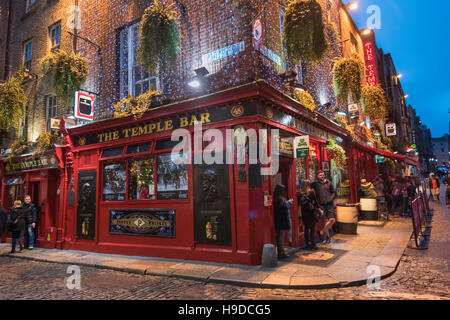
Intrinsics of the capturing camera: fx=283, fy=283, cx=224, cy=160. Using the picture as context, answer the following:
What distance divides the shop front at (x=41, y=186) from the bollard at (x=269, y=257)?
8.53m

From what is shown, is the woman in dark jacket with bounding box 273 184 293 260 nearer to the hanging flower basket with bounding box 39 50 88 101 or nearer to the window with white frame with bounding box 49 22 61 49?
the hanging flower basket with bounding box 39 50 88 101

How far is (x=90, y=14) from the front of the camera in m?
11.5

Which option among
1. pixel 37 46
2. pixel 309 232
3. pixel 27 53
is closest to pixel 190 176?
pixel 309 232

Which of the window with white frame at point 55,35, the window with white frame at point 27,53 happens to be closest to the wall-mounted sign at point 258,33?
the window with white frame at point 55,35

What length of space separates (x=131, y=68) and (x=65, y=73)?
7.64 ft

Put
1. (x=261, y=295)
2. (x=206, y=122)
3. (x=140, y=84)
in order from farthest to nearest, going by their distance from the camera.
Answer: (x=140, y=84) < (x=206, y=122) < (x=261, y=295)

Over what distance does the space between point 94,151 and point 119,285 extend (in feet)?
19.1

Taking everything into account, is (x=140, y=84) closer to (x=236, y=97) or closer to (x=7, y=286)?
(x=236, y=97)

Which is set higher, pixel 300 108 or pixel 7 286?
pixel 300 108

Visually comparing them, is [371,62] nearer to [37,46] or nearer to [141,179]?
[141,179]

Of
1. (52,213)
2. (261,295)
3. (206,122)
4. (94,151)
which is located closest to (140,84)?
(94,151)

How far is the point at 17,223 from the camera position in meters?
10.4

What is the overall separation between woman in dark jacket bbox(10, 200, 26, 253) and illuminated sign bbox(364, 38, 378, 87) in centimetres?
1930

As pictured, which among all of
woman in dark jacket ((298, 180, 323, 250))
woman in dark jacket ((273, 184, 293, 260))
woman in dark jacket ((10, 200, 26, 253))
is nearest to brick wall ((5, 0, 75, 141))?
woman in dark jacket ((10, 200, 26, 253))
